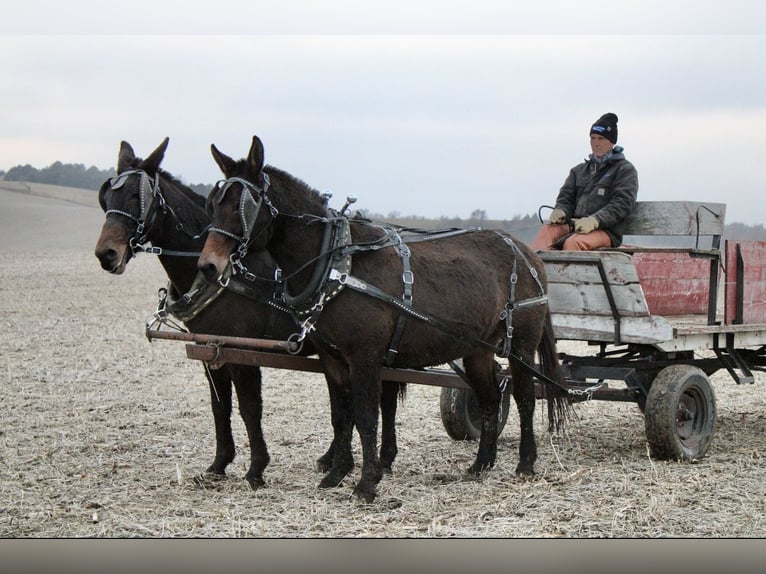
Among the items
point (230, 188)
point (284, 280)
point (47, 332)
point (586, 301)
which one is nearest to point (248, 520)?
point (284, 280)

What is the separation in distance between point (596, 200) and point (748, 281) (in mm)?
1383

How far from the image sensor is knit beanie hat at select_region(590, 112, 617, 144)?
761cm

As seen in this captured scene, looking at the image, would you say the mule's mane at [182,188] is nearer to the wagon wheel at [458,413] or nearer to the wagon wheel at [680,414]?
the wagon wheel at [458,413]

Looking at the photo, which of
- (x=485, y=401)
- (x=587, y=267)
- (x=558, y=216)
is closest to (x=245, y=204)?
(x=485, y=401)

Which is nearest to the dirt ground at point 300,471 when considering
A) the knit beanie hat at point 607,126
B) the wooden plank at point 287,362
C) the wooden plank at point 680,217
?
the wooden plank at point 287,362

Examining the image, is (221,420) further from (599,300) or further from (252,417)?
(599,300)

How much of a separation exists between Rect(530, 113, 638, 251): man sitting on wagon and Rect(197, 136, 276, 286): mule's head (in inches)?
113

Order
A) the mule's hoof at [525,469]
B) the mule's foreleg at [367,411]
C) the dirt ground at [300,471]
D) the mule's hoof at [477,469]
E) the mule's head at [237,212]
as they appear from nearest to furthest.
Answer: the dirt ground at [300,471] → the mule's head at [237,212] → the mule's foreleg at [367,411] → the mule's hoof at [525,469] → the mule's hoof at [477,469]

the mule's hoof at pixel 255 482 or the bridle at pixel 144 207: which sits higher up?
the bridle at pixel 144 207

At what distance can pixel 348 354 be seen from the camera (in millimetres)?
5777

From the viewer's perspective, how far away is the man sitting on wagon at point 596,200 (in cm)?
738

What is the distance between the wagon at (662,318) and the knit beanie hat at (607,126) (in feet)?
2.12

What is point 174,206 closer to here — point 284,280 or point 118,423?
point 284,280

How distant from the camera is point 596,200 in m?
7.55
